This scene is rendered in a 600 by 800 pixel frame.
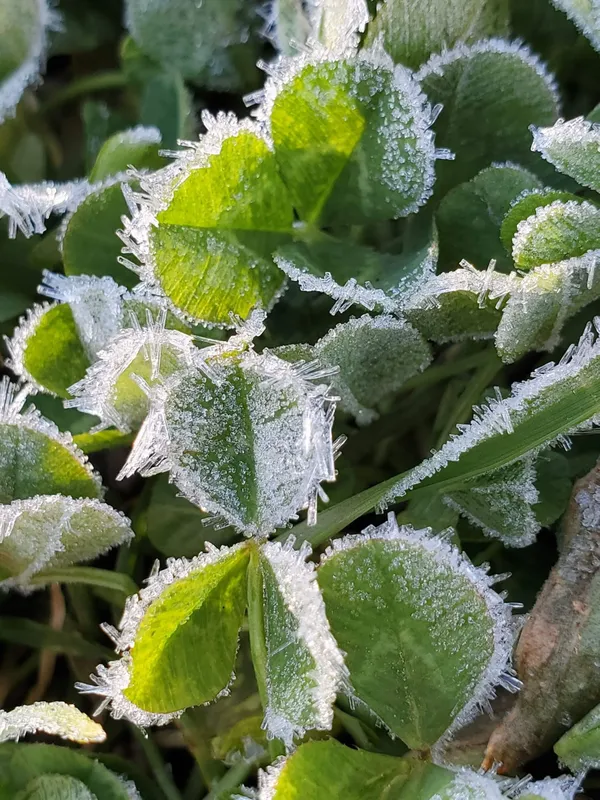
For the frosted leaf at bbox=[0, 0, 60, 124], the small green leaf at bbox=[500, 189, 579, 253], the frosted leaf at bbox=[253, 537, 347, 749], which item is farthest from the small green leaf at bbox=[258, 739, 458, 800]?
the frosted leaf at bbox=[0, 0, 60, 124]

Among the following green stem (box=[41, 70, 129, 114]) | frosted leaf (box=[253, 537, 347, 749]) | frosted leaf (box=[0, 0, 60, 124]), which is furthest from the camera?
green stem (box=[41, 70, 129, 114])

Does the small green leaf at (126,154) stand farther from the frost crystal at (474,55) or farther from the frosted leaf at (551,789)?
the frosted leaf at (551,789)

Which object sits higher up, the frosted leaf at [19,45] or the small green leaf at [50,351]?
the frosted leaf at [19,45]

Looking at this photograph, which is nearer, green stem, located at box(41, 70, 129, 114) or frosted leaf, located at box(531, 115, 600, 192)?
frosted leaf, located at box(531, 115, 600, 192)

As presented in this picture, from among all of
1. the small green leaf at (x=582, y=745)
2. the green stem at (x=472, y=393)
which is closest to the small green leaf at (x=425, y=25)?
the green stem at (x=472, y=393)

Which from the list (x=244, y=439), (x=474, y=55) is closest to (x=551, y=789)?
(x=244, y=439)

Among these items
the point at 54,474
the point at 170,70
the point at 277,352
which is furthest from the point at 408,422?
the point at 170,70

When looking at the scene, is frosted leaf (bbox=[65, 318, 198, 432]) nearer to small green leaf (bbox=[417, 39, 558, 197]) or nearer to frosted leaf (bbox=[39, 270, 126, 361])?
frosted leaf (bbox=[39, 270, 126, 361])
